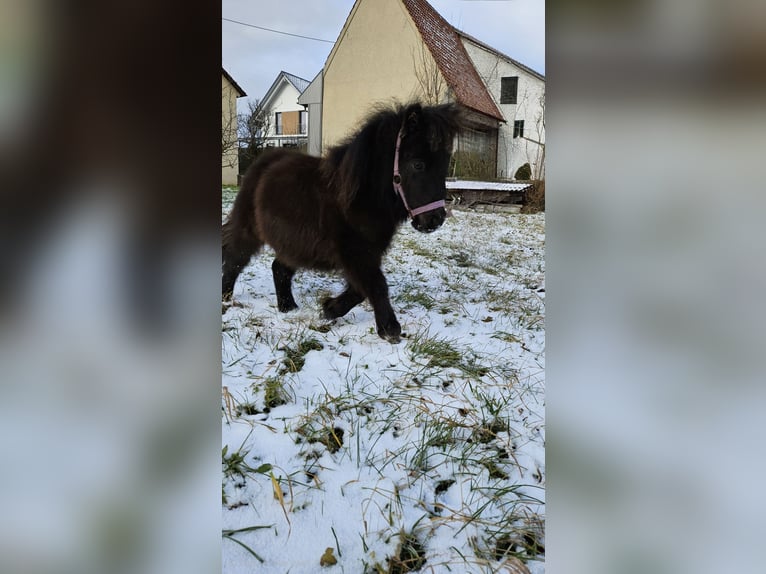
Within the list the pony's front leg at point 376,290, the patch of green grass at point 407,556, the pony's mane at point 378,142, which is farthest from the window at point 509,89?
the pony's front leg at point 376,290

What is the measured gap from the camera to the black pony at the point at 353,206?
1.90 m

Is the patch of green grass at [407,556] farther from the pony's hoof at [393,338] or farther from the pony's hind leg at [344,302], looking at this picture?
the pony's hind leg at [344,302]

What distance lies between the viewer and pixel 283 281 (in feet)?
8.84

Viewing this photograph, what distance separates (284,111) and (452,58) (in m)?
0.45

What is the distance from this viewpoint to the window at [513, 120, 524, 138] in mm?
859

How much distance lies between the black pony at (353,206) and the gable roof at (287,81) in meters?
0.67

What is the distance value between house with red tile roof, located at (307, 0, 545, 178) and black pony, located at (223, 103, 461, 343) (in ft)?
0.98

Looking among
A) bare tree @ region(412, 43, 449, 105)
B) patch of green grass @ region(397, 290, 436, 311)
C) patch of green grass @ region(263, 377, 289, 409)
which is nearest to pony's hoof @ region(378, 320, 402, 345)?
patch of green grass @ region(397, 290, 436, 311)

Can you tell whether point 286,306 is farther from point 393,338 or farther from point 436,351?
point 436,351

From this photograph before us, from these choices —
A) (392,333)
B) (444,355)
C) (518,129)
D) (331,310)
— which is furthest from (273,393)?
(331,310)
